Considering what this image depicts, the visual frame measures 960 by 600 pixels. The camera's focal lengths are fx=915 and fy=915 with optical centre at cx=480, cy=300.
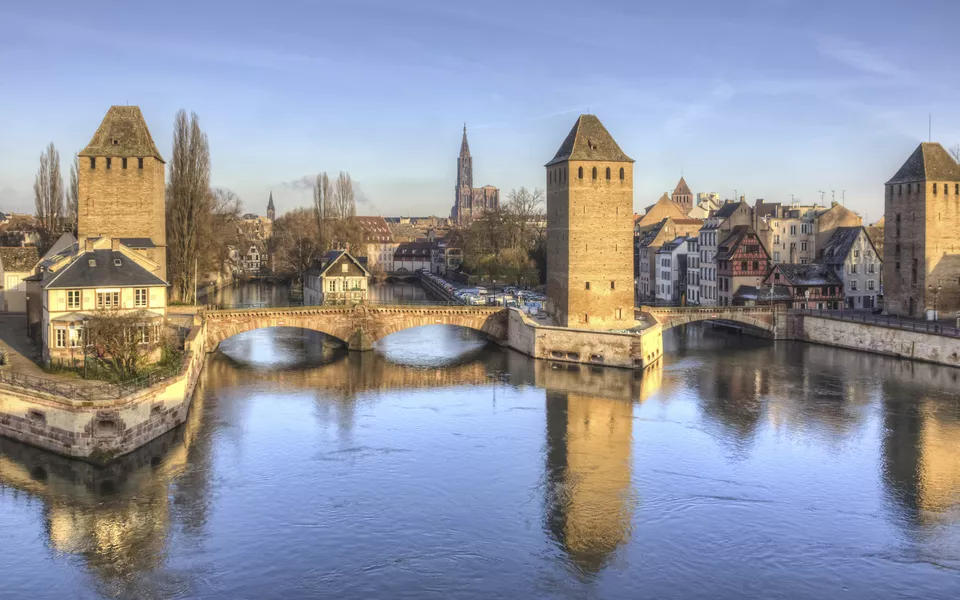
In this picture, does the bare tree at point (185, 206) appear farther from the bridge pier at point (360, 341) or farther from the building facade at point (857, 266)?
the building facade at point (857, 266)

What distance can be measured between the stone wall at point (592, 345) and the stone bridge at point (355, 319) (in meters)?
3.49

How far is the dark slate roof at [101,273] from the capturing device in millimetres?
30500

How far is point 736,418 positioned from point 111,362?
2077 cm

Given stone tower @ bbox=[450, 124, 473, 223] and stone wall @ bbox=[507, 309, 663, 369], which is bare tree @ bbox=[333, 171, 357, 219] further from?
stone tower @ bbox=[450, 124, 473, 223]

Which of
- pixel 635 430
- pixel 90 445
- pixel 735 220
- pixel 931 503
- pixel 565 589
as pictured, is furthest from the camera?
pixel 735 220

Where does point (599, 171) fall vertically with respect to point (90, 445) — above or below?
above

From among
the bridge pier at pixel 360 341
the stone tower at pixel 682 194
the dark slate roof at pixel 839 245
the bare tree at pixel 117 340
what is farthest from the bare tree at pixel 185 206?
the stone tower at pixel 682 194

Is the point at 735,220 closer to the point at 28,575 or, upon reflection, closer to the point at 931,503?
the point at 931,503

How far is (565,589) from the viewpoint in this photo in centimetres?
1755

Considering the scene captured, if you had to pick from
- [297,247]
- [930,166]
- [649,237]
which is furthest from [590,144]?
[297,247]

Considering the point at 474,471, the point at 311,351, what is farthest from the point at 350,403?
the point at 311,351

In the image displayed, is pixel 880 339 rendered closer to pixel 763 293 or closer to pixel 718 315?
pixel 718 315

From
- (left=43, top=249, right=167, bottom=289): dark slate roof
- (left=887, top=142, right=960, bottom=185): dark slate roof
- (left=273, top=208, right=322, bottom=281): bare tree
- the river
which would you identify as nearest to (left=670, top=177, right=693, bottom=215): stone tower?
(left=273, top=208, right=322, bottom=281): bare tree

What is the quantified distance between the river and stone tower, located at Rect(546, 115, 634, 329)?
790 cm
